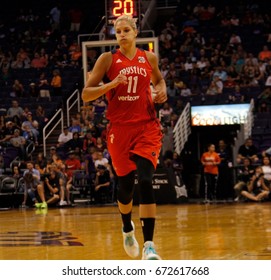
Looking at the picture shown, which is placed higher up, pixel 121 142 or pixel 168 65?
pixel 168 65

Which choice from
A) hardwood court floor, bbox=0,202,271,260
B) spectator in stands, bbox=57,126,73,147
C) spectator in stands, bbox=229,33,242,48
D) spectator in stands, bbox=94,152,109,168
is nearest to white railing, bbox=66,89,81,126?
spectator in stands, bbox=57,126,73,147

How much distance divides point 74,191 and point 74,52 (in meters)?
8.96

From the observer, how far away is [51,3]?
115 feet

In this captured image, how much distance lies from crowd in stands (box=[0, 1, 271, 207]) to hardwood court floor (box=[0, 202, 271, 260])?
247 inches

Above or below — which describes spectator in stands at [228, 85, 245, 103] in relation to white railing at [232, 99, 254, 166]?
above

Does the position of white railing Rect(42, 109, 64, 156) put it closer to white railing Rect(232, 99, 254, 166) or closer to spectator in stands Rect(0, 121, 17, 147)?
spectator in stands Rect(0, 121, 17, 147)

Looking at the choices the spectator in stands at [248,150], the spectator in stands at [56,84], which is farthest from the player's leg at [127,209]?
the spectator in stands at [56,84]

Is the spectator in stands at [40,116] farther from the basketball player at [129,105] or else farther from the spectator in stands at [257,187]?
the basketball player at [129,105]

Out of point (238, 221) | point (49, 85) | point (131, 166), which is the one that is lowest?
point (238, 221)
